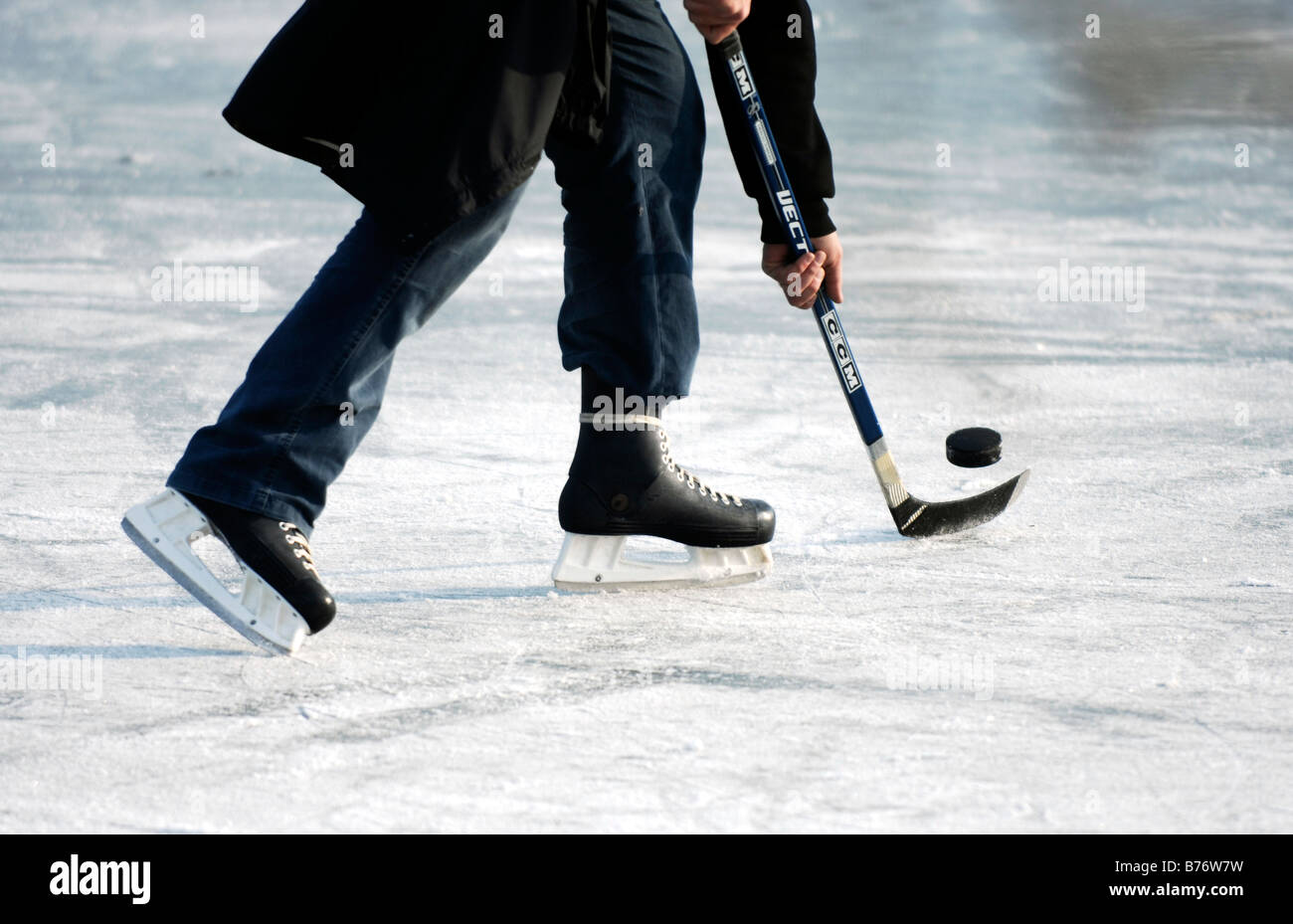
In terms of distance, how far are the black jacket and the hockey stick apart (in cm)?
48

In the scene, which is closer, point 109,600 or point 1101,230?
point 109,600

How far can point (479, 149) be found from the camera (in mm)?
2043

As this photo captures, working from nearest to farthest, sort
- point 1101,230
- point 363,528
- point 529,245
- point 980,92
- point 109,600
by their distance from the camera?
point 109,600, point 363,528, point 529,245, point 1101,230, point 980,92

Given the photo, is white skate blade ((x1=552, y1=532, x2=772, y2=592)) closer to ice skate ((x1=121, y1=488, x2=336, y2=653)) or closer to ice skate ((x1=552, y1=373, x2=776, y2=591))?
ice skate ((x1=552, y1=373, x2=776, y2=591))

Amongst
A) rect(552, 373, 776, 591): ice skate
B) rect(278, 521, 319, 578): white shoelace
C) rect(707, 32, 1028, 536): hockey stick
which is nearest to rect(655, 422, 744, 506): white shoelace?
rect(552, 373, 776, 591): ice skate

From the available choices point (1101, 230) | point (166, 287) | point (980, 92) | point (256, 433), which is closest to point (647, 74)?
point (256, 433)

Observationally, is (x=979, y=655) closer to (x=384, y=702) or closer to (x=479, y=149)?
(x=384, y=702)

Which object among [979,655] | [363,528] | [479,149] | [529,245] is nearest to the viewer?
[479,149]

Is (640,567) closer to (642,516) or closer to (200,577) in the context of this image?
(642,516)

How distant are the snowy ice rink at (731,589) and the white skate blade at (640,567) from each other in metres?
0.04

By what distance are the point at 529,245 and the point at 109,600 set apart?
3.41 meters

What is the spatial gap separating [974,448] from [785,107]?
0.76 m

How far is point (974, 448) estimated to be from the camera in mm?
2896

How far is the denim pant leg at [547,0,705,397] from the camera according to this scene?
2.35 meters
